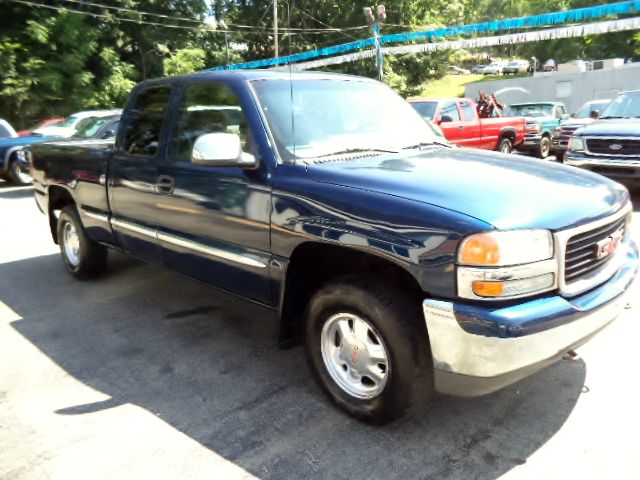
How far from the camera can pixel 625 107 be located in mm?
9500

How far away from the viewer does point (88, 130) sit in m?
11.0

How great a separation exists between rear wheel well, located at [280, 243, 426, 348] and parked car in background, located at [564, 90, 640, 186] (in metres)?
6.74

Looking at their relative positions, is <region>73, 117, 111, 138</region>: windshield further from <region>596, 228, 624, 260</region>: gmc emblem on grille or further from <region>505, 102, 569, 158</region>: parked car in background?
<region>505, 102, 569, 158</region>: parked car in background

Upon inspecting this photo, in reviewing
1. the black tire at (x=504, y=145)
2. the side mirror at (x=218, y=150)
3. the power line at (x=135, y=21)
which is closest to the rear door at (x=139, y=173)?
the side mirror at (x=218, y=150)

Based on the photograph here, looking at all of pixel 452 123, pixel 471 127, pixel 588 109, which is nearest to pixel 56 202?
pixel 452 123

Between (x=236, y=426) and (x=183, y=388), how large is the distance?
0.58 metres

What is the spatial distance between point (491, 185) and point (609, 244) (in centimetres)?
74

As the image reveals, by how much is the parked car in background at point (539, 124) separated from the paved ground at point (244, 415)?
1189 cm

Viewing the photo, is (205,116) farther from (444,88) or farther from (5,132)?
(444,88)

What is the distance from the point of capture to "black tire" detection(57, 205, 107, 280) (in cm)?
527

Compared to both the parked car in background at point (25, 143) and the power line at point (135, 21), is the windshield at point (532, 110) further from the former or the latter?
the power line at point (135, 21)

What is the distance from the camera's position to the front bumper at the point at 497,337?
234cm

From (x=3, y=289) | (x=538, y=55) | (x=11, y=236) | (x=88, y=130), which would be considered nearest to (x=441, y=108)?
(x=88, y=130)

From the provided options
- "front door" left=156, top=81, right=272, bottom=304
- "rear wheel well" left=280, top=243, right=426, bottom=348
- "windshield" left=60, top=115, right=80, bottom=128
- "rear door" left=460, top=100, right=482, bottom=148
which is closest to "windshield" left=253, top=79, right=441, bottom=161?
"front door" left=156, top=81, right=272, bottom=304
